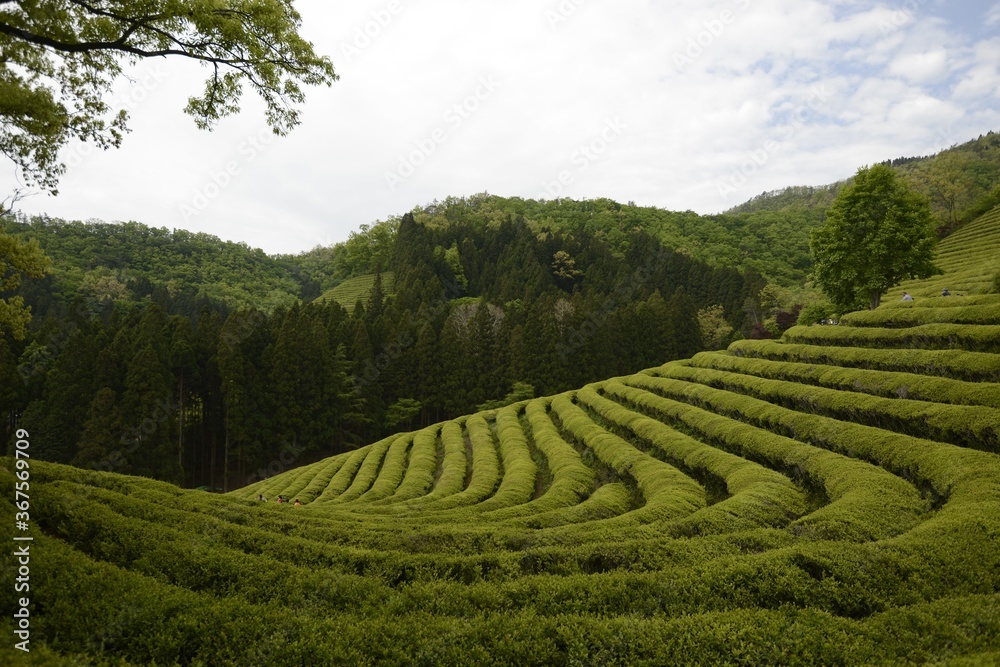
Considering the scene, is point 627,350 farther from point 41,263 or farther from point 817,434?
point 41,263

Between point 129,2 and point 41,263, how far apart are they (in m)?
8.32

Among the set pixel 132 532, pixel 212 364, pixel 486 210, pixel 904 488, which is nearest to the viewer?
pixel 132 532

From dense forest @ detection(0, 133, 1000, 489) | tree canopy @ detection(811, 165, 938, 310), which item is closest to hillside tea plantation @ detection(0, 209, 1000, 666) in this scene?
dense forest @ detection(0, 133, 1000, 489)

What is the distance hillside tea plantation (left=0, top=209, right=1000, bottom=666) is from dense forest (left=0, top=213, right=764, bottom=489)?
30960 mm

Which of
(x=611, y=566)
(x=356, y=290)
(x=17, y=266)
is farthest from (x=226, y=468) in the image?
(x=356, y=290)

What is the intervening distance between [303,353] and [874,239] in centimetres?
4475

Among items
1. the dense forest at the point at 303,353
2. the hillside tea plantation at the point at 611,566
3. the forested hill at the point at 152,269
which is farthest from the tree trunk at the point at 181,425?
the forested hill at the point at 152,269

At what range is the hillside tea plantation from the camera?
5270 mm

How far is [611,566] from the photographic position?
8.10 meters

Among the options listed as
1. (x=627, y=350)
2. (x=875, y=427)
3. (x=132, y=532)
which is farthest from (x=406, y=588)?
(x=627, y=350)

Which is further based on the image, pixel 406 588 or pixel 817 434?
pixel 817 434

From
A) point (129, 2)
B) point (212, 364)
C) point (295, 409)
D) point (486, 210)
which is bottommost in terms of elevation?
point (295, 409)

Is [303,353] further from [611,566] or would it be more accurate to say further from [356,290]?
[356,290]

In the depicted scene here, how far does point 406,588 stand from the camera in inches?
263
